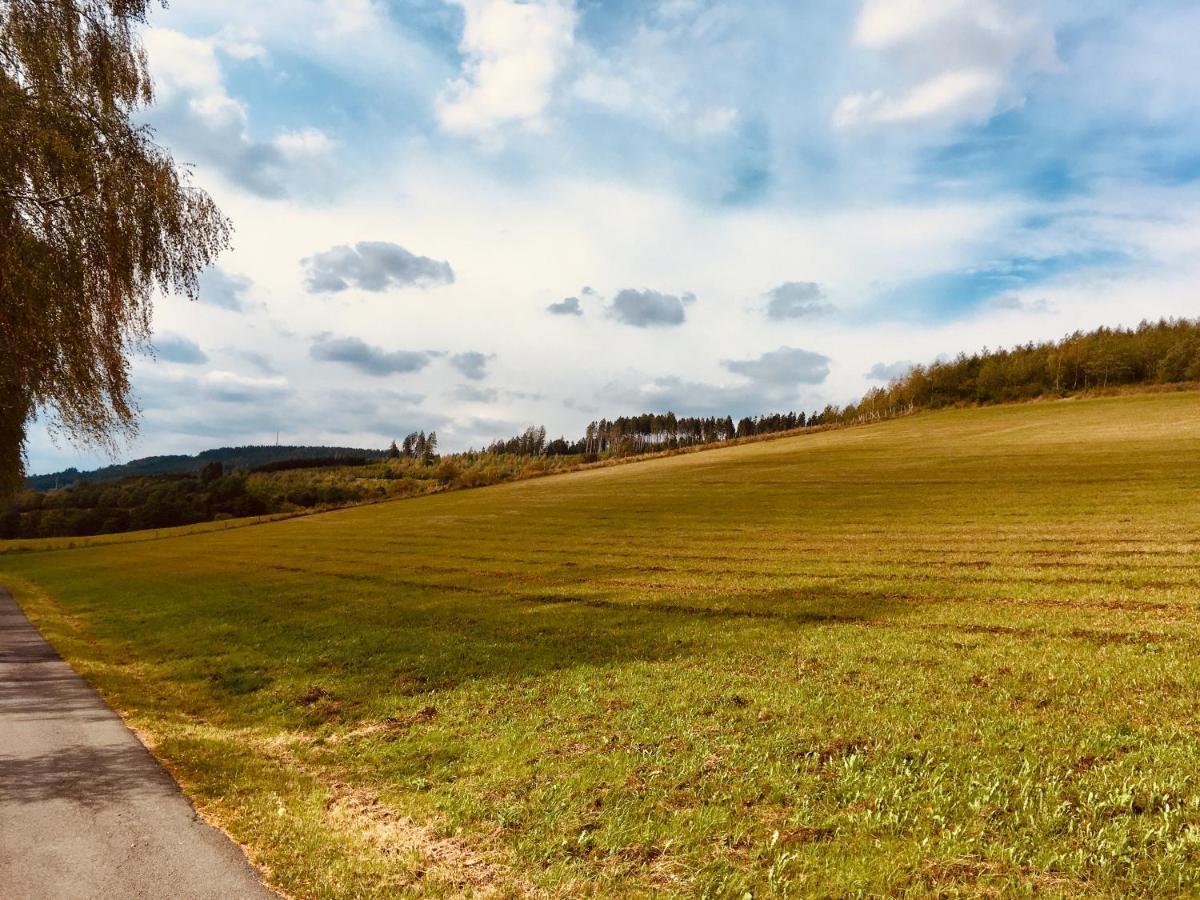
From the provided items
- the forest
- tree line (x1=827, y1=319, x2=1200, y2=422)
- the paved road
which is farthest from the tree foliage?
tree line (x1=827, y1=319, x2=1200, y2=422)

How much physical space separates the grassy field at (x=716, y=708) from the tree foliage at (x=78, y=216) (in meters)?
8.10

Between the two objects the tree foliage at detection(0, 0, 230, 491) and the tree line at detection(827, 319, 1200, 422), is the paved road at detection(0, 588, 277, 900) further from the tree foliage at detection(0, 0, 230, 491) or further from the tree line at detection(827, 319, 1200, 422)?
the tree line at detection(827, 319, 1200, 422)

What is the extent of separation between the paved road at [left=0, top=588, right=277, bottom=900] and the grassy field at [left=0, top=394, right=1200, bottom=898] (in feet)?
1.63

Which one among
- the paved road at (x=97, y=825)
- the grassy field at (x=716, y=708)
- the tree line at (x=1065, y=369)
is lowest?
the grassy field at (x=716, y=708)

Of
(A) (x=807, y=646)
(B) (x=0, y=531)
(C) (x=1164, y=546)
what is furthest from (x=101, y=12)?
(B) (x=0, y=531)

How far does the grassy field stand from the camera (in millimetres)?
7043

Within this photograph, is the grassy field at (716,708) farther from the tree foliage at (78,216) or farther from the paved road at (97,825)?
the tree foliage at (78,216)

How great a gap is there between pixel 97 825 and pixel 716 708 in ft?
30.8

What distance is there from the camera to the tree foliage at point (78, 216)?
1343cm

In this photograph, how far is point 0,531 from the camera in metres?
113

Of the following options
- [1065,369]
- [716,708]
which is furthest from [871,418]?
[716,708]

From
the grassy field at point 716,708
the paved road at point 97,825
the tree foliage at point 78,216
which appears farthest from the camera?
the tree foliage at point 78,216

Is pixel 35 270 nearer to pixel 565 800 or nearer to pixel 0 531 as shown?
pixel 565 800

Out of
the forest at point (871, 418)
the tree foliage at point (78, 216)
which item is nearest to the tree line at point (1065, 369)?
the forest at point (871, 418)
